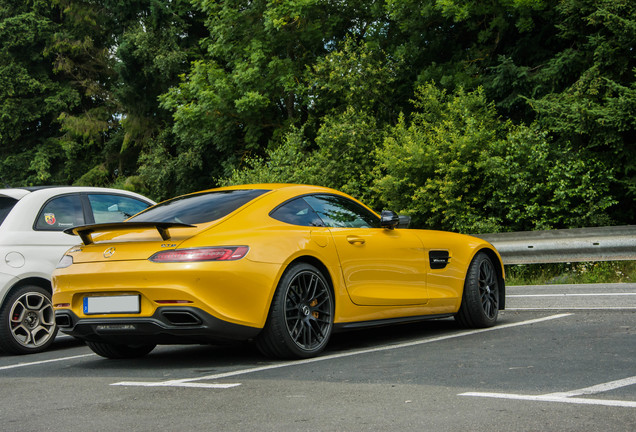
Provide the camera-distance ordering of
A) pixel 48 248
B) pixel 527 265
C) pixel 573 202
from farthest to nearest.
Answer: pixel 573 202 → pixel 527 265 → pixel 48 248

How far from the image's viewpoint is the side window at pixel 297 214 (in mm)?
6406

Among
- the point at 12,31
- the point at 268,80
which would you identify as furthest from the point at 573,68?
the point at 12,31

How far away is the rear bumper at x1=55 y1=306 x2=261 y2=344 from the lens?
18.5ft

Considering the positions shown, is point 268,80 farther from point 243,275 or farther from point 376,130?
point 243,275

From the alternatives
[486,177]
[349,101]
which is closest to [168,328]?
[486,177]

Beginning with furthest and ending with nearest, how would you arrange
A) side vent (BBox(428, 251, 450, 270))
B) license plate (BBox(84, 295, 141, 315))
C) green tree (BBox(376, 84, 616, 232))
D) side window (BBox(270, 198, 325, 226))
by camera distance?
green tree (BBox(376, 84, 616, 232)) < side vent (BBox(428, 251, 450, 270)) < side window (BBox(270, 198, 325, 226)) < license plate (BBox(84, 295, 141, 315))

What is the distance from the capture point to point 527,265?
13.6 m

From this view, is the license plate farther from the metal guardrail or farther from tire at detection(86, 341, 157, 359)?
the metal guardrail

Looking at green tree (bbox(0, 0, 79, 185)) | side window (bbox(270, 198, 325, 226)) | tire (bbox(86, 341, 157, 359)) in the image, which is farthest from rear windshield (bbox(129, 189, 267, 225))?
green tree (bbox(0, 0, 79, 185))

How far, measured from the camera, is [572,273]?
42.2 feet

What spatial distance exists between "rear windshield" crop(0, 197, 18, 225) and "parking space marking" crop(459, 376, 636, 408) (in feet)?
17.7

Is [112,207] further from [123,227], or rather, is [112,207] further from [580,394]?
[580,394]

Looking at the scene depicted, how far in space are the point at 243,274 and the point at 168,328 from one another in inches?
26.2

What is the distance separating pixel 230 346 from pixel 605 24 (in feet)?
43.9
